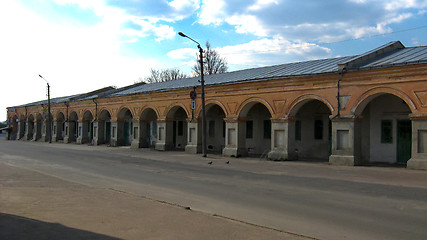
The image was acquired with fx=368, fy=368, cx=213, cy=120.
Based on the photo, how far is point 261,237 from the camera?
5445mm

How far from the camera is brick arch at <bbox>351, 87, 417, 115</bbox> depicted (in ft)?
52.1

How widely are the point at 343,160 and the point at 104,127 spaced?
26.6 metres

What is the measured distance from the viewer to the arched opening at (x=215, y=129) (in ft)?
92.9

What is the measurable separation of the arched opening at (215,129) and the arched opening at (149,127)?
5849mm

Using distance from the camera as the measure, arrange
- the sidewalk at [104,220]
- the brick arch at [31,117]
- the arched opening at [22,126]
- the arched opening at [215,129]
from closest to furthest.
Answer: the sidewalk at [104,220]
the arched opening at [215,129]
the brick arch at [31,117]
the arched opening at [22,126]

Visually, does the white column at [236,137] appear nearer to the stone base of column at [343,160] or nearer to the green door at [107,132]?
the stone base of column at [343,160]

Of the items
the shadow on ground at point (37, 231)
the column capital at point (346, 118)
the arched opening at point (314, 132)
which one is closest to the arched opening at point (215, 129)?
Answer: the arched opening at point (314, 132)

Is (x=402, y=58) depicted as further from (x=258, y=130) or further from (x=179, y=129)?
(x=179, y=129)

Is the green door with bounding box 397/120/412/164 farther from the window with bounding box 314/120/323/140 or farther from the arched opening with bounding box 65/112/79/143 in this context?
the arched opening with bounding box 65/112/79/143

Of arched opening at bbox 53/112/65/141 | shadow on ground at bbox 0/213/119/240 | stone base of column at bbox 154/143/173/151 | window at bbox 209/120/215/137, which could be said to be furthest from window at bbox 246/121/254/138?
arched opening at bbox 53/112/65/141

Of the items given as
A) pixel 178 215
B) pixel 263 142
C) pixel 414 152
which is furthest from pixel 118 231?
pixel 263 142

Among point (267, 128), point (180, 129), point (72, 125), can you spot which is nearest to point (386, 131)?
point (267, 128)

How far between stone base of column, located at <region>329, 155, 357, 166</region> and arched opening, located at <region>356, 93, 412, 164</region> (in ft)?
6.19

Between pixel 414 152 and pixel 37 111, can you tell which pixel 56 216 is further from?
pixel 37 111
